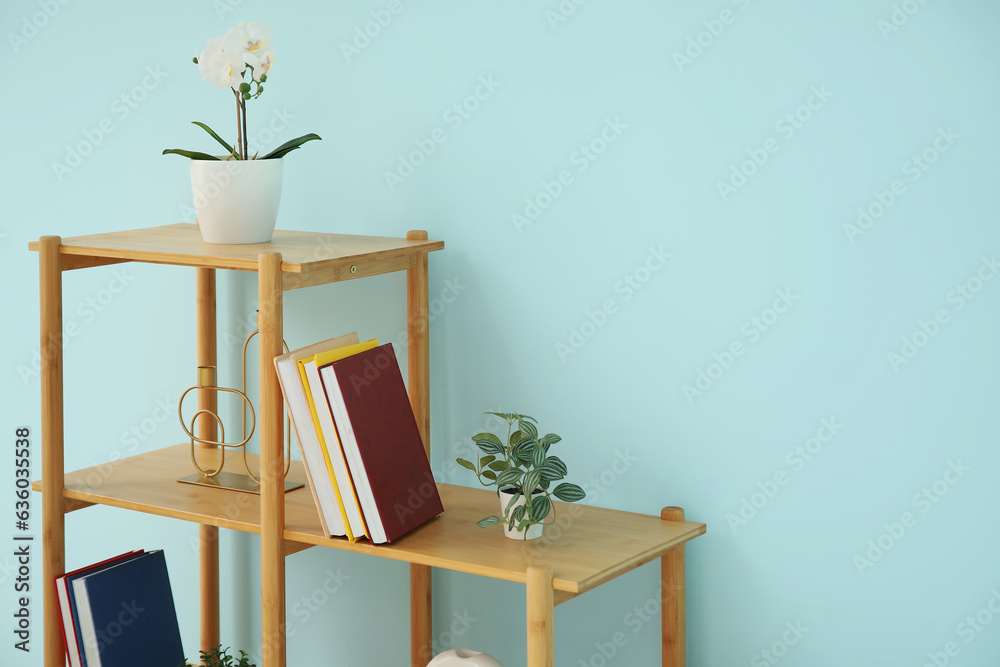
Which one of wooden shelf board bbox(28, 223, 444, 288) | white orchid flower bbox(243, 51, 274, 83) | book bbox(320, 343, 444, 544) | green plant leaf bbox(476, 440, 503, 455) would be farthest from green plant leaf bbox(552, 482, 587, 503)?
white orchid flower bbox(243, 51, 274, 83)

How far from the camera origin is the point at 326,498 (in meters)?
1.46

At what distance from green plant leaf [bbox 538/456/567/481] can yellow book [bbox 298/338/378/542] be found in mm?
271

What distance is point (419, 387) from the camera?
67.0 inches

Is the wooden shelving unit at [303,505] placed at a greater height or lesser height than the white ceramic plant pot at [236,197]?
lesser

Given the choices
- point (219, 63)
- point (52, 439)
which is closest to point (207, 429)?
point (52, 439)

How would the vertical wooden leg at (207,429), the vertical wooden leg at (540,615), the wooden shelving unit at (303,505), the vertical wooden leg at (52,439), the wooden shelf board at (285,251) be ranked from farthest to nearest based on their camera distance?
the vertical wooden leg at (207,429) < the vertical wooden leg at (52,439) < the wooden shelf board at (285,251) < the wooden shelving unit at (303,505) < the vertical wooden leg at (540,615)

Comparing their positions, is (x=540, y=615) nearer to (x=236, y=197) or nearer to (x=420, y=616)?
(x=420, y=616)

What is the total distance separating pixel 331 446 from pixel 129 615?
23.6 inches

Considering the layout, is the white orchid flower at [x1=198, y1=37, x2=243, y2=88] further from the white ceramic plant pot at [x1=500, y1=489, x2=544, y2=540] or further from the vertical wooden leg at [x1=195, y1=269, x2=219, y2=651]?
the white ceramic plant pot at [x1=500, y1=489, x2=544, y2=540]

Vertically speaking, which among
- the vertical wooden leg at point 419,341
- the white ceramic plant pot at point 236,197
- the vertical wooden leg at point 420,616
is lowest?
the vertical wooden leg at point 420,616

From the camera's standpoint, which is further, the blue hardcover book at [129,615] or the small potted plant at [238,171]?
the blue hardcover book at [129,615]

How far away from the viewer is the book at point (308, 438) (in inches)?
57.0

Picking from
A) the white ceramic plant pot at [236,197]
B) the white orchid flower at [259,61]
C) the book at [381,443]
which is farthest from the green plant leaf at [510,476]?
the white orchid flower at [259,61]

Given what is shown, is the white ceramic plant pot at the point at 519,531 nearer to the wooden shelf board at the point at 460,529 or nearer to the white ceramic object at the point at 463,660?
the wooden shelf board at the point at 460,529
